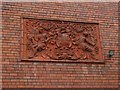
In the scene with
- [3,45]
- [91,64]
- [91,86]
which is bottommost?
[91,86]

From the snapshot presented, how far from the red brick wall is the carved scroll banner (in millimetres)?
119

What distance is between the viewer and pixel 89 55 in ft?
22.7

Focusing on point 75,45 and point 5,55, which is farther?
point 75,45

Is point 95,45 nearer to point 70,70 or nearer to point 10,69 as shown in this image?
point 70,70

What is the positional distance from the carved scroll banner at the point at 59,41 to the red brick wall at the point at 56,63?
119 mm

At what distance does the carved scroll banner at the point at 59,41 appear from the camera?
662 cm

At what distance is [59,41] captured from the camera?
6832mm

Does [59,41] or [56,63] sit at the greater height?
[59,41]

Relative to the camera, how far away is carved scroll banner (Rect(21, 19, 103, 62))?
6625 millimetres

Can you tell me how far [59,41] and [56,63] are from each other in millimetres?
483

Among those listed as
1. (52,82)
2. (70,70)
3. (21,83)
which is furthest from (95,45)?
(21,83)

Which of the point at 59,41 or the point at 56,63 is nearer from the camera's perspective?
the point at 56,63

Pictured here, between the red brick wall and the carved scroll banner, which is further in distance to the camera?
the carved scroll banner

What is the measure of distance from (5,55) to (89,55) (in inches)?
69.4
